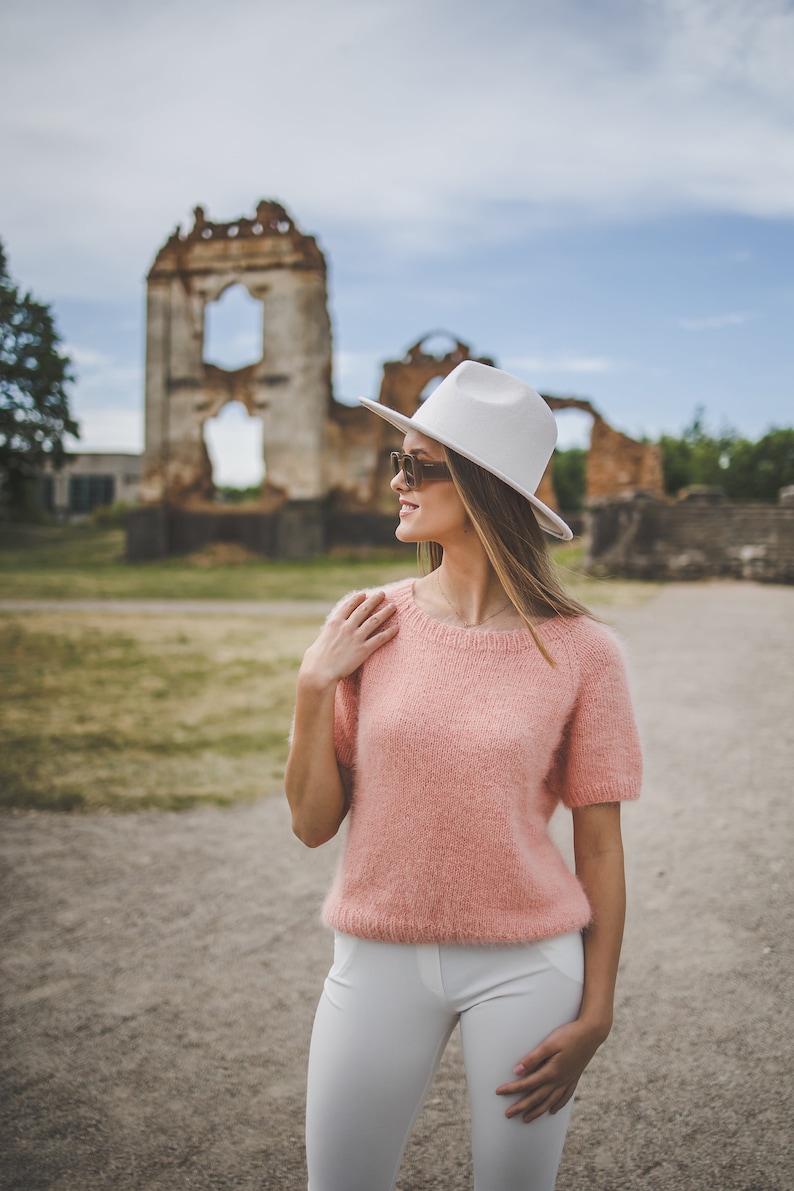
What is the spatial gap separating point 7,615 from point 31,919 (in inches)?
405

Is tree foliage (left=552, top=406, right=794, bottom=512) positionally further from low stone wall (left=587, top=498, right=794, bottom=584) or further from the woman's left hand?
the woman's left hand

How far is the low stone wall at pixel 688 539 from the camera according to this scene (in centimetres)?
1911

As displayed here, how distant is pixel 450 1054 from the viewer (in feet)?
9.88

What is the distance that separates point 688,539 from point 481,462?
64.4ft

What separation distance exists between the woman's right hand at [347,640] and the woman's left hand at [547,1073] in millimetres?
745

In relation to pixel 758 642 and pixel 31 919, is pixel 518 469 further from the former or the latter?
pixel 758 642

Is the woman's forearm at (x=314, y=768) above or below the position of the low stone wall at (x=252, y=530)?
below

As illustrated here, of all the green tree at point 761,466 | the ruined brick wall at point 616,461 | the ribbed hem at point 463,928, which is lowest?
the ribbed hem at point 463,928

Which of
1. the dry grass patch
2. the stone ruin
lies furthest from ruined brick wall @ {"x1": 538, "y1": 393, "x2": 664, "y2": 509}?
the dry grass patch

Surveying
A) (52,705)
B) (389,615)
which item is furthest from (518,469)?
(52,705)

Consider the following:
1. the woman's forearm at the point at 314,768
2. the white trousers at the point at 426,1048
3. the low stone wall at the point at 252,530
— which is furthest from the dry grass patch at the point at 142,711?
the low stone wall at the point at 252,530

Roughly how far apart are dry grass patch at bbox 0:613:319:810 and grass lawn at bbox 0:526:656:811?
0.04 feet

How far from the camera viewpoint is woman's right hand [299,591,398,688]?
165cm

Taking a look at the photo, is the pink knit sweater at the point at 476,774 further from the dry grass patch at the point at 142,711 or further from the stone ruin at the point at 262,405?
the stone ruin at the point at 262,405
